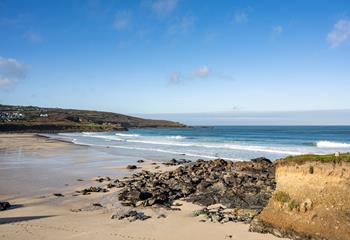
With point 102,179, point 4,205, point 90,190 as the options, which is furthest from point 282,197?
point 102,179

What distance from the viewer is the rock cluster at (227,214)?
13.9 m

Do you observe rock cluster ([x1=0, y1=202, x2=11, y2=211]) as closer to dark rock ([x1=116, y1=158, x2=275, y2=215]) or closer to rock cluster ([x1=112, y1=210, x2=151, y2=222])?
dark rock ([x1=116, y1=158, x2=275, y2=215])

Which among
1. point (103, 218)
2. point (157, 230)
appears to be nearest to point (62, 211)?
point (103, 218)

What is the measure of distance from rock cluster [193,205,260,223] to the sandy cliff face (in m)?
1.28

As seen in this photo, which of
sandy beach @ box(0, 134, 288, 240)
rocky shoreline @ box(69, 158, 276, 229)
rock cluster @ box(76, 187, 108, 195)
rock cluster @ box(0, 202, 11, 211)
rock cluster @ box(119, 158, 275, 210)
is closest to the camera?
sandy beach @ box(0, 134, 288, 240)

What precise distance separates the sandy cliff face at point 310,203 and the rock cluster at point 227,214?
128 cm

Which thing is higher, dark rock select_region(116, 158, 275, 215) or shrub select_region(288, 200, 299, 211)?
shrub select_region(288, 200, 299, 211)

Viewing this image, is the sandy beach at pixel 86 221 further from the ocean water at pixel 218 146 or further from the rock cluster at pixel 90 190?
the ocean water at pixel 218 146

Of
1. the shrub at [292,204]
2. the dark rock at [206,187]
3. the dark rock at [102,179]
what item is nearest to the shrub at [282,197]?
the shrub at [292,204]

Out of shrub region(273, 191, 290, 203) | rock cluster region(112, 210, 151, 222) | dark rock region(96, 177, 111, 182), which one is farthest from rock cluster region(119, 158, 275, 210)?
shrub region(273, 191, 290, 203)

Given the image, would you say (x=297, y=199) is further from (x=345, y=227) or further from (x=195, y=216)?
(x=195, y=216)

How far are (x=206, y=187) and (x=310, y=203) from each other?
8.51 m

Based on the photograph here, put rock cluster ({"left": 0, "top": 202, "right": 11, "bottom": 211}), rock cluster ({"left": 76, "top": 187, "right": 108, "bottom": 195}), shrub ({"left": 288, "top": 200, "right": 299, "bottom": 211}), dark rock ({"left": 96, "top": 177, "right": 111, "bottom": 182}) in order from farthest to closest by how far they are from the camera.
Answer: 1. dark rock ({"left": 96, "top": 177, "right": 111, "bottom": 182})
2. rock cluster ({"left": 76, "top": 187, "right": 108, "bottom": 195})
3. rock cluster ({"left": 0, "top": 202, "right": 11, "bottom": 211})
4. shrub ({"left": 288, "top": 200, "right": 299, "bottom": 211})

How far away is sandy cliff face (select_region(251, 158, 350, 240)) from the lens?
10.9 metres
